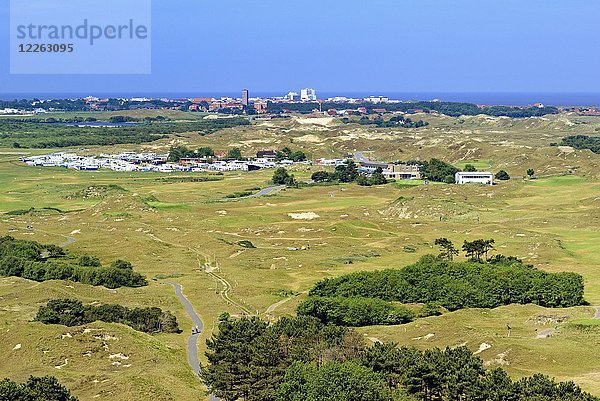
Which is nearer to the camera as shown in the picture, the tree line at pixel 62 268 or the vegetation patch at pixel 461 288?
the vegetation patch at pixel 461 288

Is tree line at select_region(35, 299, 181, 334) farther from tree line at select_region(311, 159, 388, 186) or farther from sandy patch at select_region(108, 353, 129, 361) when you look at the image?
tree line at select_region(311, 159, 388, 186)

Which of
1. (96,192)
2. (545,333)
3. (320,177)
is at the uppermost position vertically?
(545,333)

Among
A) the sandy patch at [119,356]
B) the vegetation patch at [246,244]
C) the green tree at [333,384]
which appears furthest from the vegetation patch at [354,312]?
the vegetation patch at [246,244]

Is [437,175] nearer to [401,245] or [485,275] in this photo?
[401,245]

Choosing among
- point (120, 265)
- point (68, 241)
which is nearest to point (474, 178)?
point (68, 241)

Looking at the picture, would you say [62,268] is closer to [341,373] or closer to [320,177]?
[341,373]

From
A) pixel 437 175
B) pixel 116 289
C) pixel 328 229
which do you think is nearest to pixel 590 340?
pixel 116 289

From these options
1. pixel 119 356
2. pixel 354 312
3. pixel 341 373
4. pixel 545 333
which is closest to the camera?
pixel 341 373

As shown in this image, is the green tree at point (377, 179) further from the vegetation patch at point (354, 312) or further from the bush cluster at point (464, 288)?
the vegetation patch at point (354, 312)
